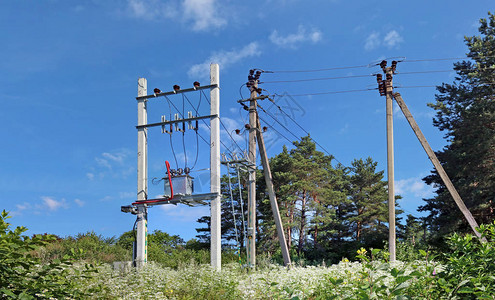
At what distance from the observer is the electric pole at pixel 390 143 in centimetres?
1594

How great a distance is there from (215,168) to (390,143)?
7.42 m

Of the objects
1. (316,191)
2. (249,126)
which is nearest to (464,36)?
(316,191)

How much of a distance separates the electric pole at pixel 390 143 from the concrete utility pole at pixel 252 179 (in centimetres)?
503

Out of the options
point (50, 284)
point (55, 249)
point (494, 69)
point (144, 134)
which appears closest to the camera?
point (50, 284)

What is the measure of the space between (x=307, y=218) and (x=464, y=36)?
15.2 m

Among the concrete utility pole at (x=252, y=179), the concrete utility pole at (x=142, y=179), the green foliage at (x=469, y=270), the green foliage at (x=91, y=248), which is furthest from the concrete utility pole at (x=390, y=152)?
the green foliage at (x=469, y=270)

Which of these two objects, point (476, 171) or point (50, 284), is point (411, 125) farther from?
point (50, 284)

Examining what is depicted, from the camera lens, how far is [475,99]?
916 inches

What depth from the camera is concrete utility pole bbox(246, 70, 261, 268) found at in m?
16.2

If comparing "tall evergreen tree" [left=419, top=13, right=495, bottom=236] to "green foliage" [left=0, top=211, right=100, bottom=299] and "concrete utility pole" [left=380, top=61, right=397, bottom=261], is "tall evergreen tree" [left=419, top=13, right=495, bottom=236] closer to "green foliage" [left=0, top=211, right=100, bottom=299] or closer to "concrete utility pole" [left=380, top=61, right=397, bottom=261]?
"concrete utility pole" [left=380, top=61, right=397, bottom=261]

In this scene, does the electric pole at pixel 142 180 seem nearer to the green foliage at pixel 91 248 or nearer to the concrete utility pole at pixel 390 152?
the green foliage at pixel 91 248

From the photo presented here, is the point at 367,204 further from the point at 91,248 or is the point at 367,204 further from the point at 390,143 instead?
the point at 91,248

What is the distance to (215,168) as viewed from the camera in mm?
12961

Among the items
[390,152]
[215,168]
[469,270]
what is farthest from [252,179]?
[469,270]
